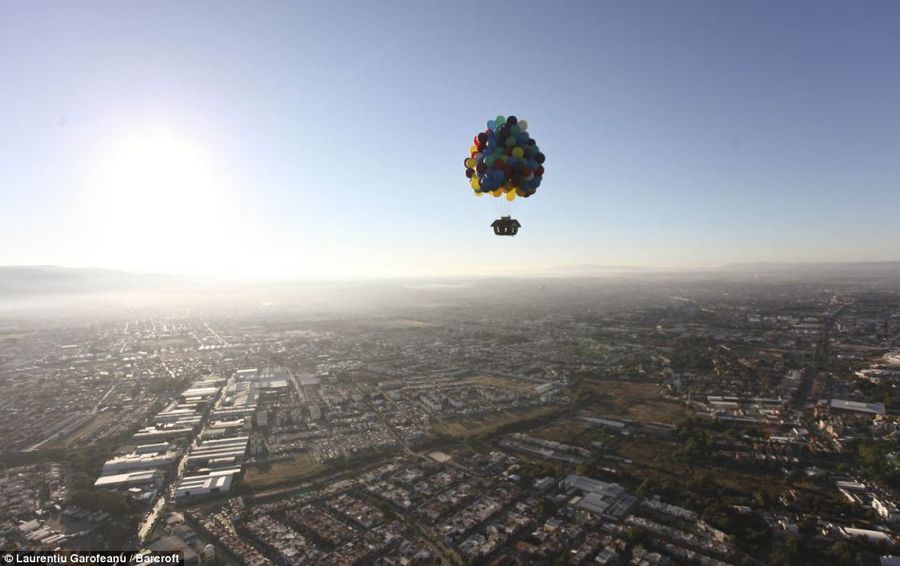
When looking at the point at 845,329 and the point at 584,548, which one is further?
the point at 845,329

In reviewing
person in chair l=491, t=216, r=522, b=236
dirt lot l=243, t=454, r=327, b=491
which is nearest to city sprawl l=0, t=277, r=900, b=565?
dirt lot l=243, t=454, r=327, b=491

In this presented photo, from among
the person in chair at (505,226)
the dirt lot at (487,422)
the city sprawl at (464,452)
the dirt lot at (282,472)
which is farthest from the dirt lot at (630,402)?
the person in chair at (505,226)

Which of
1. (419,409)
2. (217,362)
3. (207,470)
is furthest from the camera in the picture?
(217,362)

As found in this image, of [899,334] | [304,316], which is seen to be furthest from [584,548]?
[304,316]

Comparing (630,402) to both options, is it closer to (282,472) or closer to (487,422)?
(487,422)

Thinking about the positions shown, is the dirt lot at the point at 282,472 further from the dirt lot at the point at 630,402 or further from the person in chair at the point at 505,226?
the dirt lot at the point at 630,402

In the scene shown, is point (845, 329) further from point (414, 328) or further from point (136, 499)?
point (136, 499)

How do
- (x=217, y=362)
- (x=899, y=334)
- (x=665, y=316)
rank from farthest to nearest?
(x=665, y=316) → (x=899, y=334) → (x=217, y=362)

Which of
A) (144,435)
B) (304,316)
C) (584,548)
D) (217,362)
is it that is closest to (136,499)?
(144,435)

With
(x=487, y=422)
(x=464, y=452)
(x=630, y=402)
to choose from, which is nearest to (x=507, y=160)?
(x=464, y=452)
